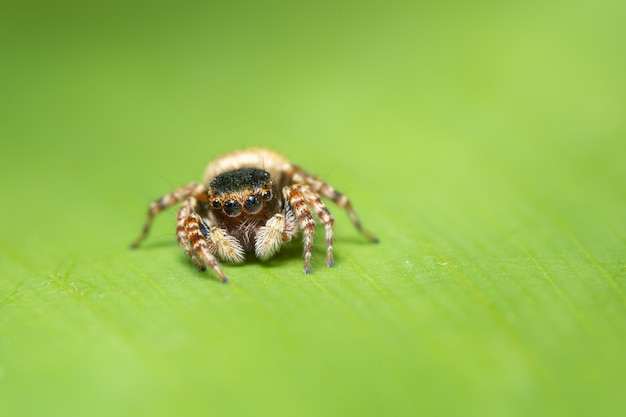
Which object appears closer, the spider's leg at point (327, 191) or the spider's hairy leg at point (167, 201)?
the spider's leg at point (327, 191)

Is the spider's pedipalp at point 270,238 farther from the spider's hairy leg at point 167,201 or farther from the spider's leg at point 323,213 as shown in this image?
the spider's hairy leg at point 167,201

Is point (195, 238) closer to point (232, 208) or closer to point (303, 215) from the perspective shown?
point (232, 208)

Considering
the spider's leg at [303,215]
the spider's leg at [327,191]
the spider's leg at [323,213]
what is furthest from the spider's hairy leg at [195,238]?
the spider's leg at [327,191]

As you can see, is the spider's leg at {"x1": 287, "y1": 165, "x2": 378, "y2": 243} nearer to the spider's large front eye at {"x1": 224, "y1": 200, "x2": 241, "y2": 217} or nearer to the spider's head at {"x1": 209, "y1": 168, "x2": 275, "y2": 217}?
the spider's head at {"x1": 209, "y1": 168, "x2": 275, "y2": 217}

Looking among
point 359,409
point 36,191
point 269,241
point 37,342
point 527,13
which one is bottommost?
Answer: point 36,191

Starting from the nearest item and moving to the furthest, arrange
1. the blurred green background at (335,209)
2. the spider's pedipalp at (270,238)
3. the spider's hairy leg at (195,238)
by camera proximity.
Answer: the blurred green background at (335,209) → the spider's hairy leg at (195,238) → the spider's pedipalp at (270,238)

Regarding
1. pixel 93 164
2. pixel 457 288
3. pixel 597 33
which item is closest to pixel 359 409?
pixel 457 288

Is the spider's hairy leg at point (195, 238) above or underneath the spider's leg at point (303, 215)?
underneath

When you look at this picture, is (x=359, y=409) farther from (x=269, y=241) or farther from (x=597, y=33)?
(x=597, y=33)
